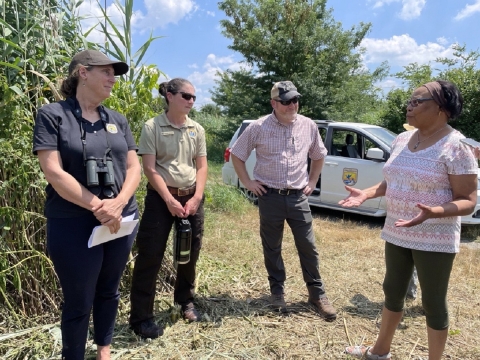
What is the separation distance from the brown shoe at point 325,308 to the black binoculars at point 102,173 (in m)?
2.03

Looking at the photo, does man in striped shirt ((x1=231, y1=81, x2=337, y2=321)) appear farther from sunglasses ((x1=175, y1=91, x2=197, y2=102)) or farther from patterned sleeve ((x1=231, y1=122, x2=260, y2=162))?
sunglasses ((x1=175, y1=91, x2=197, y2=102))

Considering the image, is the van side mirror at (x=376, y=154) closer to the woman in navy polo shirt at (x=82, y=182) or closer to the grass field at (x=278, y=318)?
the grass field at (x=278, y=318)

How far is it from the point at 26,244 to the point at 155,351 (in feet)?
3.81

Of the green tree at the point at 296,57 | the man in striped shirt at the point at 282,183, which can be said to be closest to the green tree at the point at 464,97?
the green tree at the point at 296,57

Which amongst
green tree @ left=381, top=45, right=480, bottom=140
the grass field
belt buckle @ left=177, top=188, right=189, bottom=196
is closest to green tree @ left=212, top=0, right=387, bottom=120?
green tree @ left=381, top=45, right=480, bottom=140

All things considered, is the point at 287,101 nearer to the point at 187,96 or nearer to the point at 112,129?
the point at 187,96

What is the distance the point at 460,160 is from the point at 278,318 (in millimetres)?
1876

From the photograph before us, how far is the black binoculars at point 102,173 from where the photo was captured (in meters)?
2.10

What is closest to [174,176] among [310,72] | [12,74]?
[12,74]

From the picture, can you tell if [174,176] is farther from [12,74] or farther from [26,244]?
[12,74]

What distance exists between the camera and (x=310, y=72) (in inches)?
555

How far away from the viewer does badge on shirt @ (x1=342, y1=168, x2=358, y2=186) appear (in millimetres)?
6488

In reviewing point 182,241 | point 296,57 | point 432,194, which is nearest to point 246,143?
point 182,241

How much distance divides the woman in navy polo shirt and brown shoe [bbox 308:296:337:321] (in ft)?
5.80
